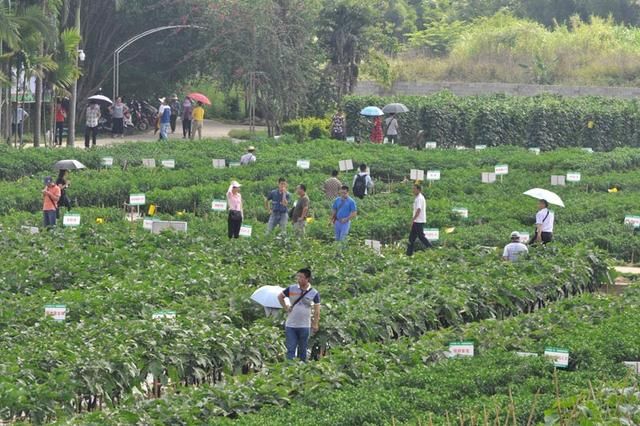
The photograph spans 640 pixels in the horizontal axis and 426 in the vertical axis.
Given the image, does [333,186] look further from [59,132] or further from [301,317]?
[59,132]

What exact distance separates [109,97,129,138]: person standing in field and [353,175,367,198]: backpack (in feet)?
54.0

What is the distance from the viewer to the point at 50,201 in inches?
1160

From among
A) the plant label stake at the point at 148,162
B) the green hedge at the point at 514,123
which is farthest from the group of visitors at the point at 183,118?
the plant label stake at the point at 148,162

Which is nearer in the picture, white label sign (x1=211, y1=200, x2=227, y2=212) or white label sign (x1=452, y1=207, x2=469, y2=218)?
white label sign (x1=211, y1=200, x2=227, y2=212)

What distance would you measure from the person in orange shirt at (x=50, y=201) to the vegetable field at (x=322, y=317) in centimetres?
38

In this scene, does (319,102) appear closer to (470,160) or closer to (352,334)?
(470,160)

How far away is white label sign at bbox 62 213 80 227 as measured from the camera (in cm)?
2947

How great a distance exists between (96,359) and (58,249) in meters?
8.87

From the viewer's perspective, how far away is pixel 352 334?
65.7 ft

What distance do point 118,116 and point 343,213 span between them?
74.1ft

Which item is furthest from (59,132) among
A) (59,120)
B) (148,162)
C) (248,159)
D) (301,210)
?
(301,210)

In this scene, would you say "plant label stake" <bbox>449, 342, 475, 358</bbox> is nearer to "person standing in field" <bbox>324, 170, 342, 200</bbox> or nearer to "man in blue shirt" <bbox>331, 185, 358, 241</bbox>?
"man in blue shirt" <bbox>331, 185, 358, 241</bbox>

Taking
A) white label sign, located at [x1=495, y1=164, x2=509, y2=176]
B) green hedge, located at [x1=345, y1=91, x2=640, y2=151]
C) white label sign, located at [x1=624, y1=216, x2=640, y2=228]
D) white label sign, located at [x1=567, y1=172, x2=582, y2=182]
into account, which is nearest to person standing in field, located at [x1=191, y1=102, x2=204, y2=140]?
green hedge, located at [x1=345, y1=91, x2=640, y2=151]

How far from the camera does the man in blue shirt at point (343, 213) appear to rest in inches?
1137
